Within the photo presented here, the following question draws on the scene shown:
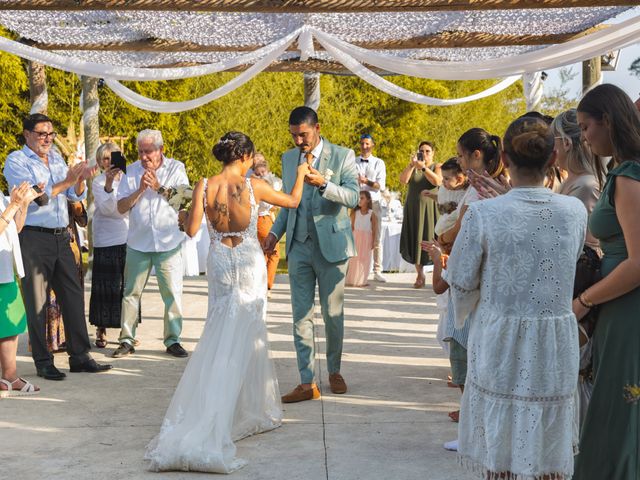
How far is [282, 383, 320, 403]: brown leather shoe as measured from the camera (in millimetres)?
6547

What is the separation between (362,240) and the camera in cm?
1322

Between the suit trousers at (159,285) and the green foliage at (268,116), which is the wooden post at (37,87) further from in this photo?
the green foliage at (268,116)

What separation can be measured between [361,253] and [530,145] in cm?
966

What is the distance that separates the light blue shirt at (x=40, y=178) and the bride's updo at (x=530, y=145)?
4.66m

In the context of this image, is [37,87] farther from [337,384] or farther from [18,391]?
[337,384]

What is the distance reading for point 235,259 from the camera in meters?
5.95

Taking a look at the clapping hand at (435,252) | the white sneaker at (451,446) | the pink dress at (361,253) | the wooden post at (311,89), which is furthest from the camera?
the wooden post at (311,89)

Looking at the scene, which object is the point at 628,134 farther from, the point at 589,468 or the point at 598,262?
the point at 589,468

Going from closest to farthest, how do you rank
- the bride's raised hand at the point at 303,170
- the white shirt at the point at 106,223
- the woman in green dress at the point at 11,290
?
1. the bride's raised hand at the point at 303,170
2. the woman in green dress at the point at 11,290
3. the white shirt at the point at 106,223

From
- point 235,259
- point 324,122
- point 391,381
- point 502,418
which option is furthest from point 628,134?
point 324,122


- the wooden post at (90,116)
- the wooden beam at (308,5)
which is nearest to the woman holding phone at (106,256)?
the wooden beam at (308,5)

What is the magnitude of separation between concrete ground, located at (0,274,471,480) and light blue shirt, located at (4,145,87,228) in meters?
1.29

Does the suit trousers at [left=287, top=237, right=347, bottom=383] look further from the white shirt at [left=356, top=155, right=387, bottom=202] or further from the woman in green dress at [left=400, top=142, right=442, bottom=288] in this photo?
the white shirt at [left=356, top=155, right=387, bottom=202]

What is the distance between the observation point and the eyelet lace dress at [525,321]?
350 centimetres
